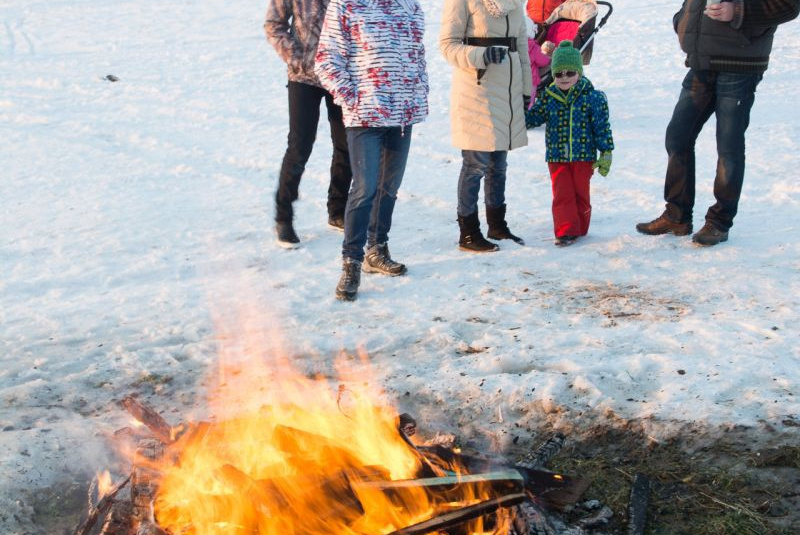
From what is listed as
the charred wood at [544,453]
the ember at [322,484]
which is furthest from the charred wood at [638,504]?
the charred wood at [544,453]

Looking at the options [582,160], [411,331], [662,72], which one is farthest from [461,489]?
[662,72]

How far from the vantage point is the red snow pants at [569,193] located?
6.50 metres

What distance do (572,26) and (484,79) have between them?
158 inches

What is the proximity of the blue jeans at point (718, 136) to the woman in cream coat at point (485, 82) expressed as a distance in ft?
3.86

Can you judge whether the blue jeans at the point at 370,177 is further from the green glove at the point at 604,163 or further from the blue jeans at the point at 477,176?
the green glove at the point at 604,163

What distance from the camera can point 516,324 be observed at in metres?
5.16

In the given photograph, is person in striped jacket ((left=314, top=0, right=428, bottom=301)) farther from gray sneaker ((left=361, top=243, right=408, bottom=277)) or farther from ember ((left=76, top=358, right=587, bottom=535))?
ember ((left=76, top=358, right=587, bottom=535))

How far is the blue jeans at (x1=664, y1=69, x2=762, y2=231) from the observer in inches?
233

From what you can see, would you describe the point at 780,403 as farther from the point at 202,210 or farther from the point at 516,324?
the point at 202,210

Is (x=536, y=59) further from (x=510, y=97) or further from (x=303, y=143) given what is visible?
(x=303, y=143)

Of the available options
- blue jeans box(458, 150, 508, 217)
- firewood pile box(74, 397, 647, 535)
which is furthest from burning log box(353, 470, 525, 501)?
blue jeans box(458, 150, 508, 217)

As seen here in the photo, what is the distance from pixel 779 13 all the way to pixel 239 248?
174 inches

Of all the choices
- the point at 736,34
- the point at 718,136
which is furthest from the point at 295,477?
the point at 736,34

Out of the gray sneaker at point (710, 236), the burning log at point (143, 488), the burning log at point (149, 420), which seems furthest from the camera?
the gray sneaker at point (710, 236)
